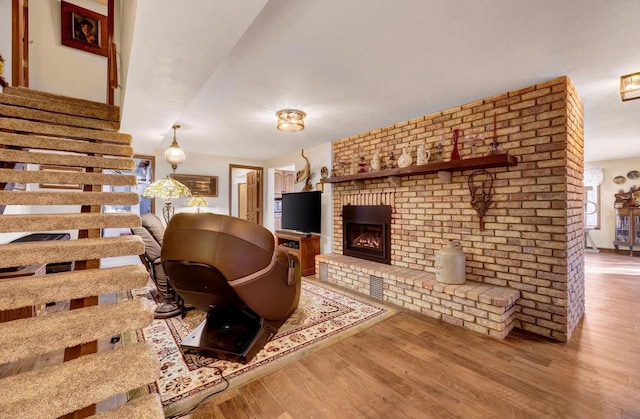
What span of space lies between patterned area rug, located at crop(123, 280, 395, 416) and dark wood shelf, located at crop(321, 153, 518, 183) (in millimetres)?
1623

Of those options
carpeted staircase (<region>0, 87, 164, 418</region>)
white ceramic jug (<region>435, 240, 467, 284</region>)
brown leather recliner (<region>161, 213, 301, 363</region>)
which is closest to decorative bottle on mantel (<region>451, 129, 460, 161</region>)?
white ceramic jug (<region>435, 240, 467, 284</region>)

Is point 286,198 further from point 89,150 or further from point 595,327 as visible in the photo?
point 595,327

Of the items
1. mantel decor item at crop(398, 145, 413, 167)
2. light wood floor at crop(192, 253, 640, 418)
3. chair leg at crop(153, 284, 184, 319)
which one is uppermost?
mantel decor item at crop(398, 145, 413, 167)

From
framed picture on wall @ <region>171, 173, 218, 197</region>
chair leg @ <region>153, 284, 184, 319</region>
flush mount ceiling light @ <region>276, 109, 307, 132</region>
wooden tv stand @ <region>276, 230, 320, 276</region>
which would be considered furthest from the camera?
framed picture on wall @ <region>171, 173, 218, 197</region>

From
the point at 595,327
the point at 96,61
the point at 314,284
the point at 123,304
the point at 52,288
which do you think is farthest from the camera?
the point at 314,284

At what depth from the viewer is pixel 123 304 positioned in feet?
4.72

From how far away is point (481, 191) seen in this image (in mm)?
2877

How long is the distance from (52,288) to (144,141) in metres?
3.23

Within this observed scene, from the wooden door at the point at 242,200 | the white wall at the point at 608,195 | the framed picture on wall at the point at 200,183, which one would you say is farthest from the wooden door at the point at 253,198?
the white wall at the point at 608,195

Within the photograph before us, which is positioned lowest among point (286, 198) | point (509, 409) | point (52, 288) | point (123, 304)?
point (509, 409)

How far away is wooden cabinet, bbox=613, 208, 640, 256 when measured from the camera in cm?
598

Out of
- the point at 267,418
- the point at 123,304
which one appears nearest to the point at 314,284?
the point at 267,418

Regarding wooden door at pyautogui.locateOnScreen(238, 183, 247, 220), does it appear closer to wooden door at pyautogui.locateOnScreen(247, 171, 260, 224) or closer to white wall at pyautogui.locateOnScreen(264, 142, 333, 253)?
wooden door at pyautogui.locateOnScreen(247, 171, 260, 224)

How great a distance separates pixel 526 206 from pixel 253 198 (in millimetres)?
5191
